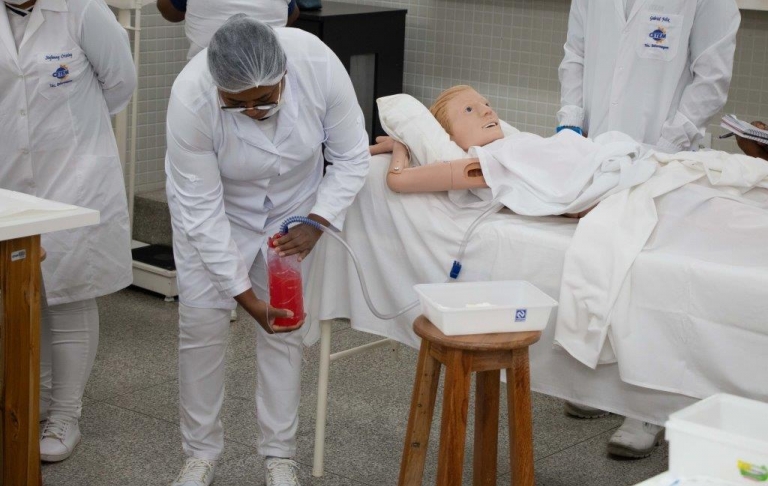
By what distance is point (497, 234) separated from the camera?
216 cm

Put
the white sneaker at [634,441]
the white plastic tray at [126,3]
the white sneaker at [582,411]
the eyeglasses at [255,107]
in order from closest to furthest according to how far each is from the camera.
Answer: the eyeglasses at [255,107] → the white sneaker at [634,441] → the white sneaker at [582,411] → the white plastic tray at [126,3]

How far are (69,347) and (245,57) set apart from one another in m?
1.06

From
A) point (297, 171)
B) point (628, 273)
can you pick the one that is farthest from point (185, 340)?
point (628, 273)

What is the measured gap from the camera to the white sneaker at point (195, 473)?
233 centimetres

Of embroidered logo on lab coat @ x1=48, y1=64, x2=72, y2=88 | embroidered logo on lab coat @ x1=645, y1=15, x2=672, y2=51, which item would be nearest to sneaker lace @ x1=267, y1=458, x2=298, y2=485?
embroidered logo on lab coat @ x1=48, y1=64, x2=72, y2=88

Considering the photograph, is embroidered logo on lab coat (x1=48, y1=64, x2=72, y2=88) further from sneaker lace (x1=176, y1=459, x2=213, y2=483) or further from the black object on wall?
the black object on wall

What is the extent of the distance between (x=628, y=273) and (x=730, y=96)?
1828 millimetres

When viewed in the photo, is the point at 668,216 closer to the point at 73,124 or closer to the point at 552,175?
the point at 552,175

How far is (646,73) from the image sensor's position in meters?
2.82

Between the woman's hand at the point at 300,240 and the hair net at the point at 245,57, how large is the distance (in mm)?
351

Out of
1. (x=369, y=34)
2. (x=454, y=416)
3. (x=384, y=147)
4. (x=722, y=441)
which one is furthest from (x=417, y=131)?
(x=369, y=34)

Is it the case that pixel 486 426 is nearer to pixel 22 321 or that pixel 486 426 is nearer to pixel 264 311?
pixel 264 311

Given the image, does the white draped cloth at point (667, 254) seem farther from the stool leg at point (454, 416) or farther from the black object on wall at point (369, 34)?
the black object on wall at point (369, 34)

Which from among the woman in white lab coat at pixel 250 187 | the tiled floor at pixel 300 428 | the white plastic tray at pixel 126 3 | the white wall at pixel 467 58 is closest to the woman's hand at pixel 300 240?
the woman in white lab coat at pixel 250 187
